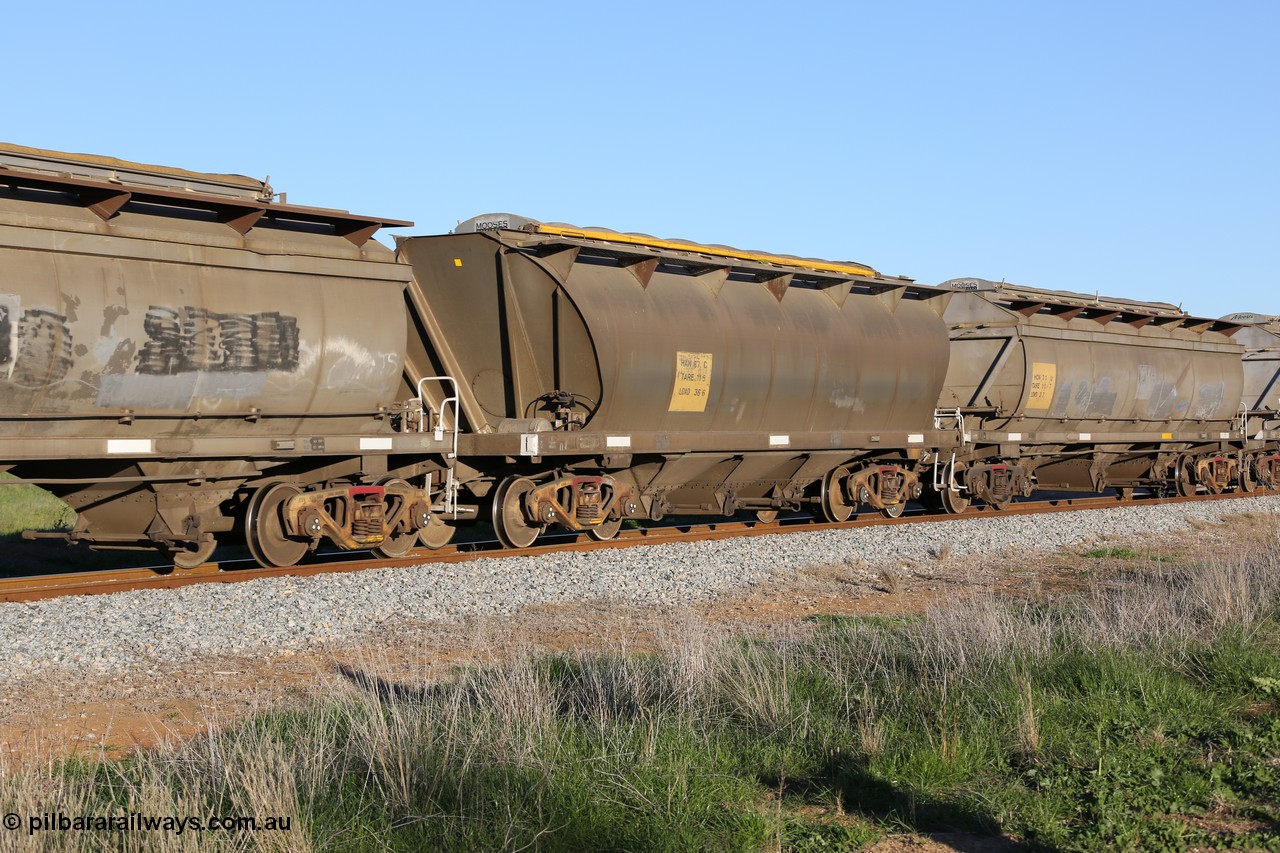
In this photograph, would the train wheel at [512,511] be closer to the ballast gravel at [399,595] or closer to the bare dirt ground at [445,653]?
the ballast gravel at [399,595]

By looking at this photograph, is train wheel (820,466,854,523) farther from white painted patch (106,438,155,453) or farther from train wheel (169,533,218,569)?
white painted patch (106,438,155,453)

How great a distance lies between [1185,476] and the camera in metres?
→ 27.0

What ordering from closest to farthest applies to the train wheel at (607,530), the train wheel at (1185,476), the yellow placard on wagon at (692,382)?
the yellow placard on wagon at (692,382), the train wheel at (607,530), the train wheel at (1185,476)

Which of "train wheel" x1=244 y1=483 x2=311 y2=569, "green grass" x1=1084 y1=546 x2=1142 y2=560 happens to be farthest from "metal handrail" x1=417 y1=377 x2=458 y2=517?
"green grass" x1=1084 y1=546 x2=1142 y2=560

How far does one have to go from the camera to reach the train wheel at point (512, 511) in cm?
1449

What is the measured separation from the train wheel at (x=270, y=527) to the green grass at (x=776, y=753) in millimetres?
4560

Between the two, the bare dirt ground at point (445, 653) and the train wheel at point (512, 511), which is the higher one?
the train wheel at point (512, 511)

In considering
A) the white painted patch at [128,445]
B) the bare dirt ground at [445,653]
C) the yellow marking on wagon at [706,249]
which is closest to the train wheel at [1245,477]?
the yellow marking on wagon at [706,249]

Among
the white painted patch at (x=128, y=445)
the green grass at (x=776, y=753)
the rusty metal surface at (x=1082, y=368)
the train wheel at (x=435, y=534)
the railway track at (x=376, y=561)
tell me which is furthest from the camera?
the rusty metal surface at (x=1082, y=368)

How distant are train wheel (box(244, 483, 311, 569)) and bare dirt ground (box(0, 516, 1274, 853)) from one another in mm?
3224

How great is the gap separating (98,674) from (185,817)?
391 cm

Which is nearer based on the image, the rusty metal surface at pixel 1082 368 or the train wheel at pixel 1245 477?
the rusty metal surface at pixel 1082 368

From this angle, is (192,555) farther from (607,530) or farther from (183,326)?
(607,530)

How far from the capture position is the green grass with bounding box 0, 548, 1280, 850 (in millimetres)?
5277
